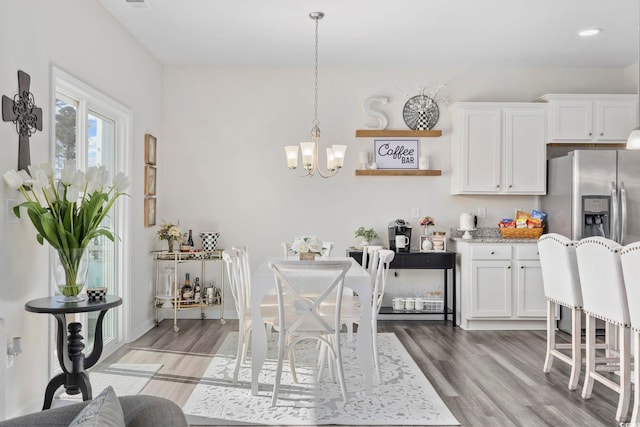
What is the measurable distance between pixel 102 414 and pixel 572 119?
5.52 meters

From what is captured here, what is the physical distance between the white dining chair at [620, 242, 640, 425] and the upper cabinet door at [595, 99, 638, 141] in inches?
122

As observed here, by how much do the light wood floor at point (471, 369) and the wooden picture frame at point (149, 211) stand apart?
1.07 meters

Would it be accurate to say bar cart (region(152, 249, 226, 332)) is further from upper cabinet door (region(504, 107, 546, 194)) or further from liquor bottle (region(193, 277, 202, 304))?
upper cabinet door (region(504, 107, 546, 194))

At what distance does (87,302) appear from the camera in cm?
281

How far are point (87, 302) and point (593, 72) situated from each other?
5578 mm

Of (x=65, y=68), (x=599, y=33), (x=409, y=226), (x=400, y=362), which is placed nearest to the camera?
(x=65, y=68)

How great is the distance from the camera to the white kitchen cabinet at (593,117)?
5414mm

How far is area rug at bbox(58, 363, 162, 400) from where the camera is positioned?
135 inches

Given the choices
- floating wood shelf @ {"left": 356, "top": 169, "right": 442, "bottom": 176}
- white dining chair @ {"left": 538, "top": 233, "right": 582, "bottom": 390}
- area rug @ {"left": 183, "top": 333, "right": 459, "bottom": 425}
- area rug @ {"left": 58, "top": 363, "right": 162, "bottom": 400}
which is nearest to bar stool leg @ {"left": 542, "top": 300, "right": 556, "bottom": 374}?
white dining chair @ {"left": 538, "top": 233, "right": 582, "bottom": 390}

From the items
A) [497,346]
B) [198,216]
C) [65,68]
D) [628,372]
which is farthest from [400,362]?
[65,68]

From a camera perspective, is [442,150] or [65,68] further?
[442,150]

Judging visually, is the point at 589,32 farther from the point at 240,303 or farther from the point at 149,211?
the point at 149,211

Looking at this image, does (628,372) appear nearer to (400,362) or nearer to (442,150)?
(400,362)

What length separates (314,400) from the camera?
10.6 feet
